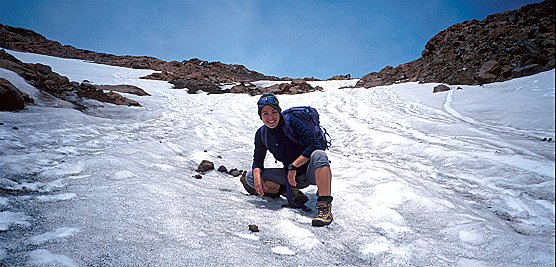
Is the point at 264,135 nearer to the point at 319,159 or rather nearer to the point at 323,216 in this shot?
the point at 319,159

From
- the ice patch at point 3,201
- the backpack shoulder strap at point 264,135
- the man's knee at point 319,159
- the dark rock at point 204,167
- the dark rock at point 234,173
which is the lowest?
the dark rock at point 234,173

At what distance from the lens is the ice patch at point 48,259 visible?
1.67 metres

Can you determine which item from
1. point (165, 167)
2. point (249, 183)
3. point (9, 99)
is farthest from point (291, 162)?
point (9, 99)

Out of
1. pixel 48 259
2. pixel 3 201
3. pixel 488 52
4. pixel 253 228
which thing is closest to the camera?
pixel 48 259

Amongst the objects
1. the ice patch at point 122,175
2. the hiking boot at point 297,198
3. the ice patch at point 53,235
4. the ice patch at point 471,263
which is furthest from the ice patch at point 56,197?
the ice patch at point 471,263

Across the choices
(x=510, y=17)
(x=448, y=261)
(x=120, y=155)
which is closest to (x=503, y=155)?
(x=448, y=261)

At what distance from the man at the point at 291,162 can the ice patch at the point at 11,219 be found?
2110 millimetres

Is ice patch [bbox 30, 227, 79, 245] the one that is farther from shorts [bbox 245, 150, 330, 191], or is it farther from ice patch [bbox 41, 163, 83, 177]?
shorts [bbox 245, 150, 330, 191]

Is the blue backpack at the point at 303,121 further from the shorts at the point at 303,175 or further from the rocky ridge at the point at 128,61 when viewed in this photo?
the rocky ridge at the point at 128,61

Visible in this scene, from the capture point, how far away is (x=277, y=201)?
3695 millimetres

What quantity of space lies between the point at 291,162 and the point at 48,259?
235 cm

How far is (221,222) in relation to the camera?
2725mm

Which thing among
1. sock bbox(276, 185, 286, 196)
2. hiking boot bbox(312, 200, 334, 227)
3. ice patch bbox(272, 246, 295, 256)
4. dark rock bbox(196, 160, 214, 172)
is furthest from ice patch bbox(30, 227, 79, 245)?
dark rock bbox(196, 160, 214, 172)

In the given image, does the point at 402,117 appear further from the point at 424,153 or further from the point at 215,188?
the point at 215,188
